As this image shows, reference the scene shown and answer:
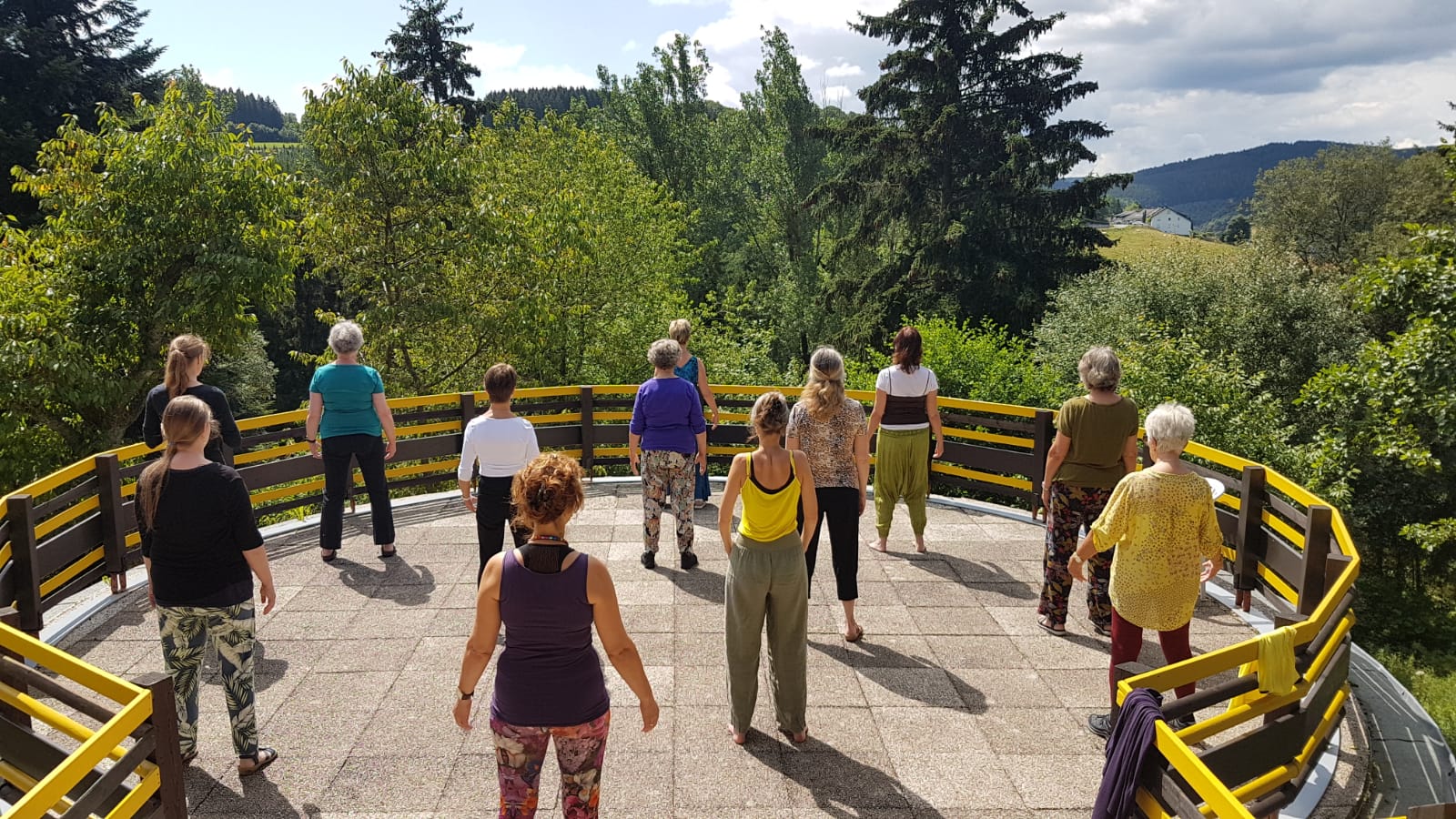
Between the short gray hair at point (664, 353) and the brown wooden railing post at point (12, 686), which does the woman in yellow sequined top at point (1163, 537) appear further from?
the brown wooden railing post at point (12, 686)

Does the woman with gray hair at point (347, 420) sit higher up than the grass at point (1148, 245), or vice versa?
the grass at point (1148, 245)

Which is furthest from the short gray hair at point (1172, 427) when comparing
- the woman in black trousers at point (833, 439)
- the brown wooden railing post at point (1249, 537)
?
the brown wooden railing post at point (1249, 537)

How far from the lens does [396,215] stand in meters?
18.6

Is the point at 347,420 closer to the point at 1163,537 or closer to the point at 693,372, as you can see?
the point at 693,372

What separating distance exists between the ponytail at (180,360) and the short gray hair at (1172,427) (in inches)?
215

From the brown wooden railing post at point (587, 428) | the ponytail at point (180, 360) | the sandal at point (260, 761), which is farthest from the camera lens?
the brown wooden railing post at point (587, 428)

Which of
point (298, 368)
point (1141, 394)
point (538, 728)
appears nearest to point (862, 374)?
point (1141, 394)

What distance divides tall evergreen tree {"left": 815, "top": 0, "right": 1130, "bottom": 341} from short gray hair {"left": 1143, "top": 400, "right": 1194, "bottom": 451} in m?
21.0

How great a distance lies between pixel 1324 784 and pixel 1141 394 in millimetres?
10274

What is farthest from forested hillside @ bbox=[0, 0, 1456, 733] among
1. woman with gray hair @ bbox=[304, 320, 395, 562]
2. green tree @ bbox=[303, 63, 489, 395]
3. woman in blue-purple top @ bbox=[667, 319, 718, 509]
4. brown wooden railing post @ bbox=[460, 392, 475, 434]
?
woman with gray hair @ bbox=[304, 320, 395, 562]

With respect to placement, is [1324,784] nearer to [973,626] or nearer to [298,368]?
[973,626]

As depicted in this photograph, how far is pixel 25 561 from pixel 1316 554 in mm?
7850

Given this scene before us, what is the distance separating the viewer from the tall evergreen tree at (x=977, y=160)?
2538cm

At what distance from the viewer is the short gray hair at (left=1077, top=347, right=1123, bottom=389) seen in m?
5.29
